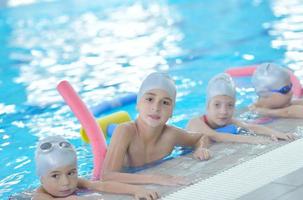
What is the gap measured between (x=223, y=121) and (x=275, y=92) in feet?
2.41

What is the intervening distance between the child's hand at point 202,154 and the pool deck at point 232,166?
0.04m

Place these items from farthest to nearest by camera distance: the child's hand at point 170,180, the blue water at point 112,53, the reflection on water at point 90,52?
the reflection on water at point 90,52 → the blue water at point 112,53 → the child's hand at point 170,180

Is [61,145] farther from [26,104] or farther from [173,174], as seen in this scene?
[26,104]

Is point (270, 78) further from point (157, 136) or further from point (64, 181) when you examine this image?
point (64, 181)

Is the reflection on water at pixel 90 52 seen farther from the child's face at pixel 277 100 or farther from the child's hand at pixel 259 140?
the child's hand at pixel 259 140

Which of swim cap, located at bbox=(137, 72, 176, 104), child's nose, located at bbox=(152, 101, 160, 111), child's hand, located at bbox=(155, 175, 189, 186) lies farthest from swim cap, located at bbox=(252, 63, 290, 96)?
child's hand, located at bbox=(155, 175, 189, 186)

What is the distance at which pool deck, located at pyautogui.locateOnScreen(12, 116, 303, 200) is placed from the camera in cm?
370

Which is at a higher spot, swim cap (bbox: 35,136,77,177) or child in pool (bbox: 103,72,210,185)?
child in pool (bbox: 103,72,210,185)

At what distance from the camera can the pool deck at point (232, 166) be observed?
3695 millimetres

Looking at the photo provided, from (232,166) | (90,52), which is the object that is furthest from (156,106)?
(90,52)

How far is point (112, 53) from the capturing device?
35.9 feet

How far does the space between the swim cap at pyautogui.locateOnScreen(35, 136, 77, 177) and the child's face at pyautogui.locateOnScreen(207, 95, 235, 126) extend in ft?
4.69

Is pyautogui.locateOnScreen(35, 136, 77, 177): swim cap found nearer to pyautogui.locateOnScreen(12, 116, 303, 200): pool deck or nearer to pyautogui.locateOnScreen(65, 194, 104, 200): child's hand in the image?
pyautogui.locateOnScreen(65, 194, 104, 200): child's hand

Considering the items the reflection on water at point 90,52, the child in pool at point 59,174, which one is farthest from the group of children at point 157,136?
the reflection on water at point 90,52
